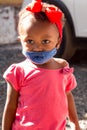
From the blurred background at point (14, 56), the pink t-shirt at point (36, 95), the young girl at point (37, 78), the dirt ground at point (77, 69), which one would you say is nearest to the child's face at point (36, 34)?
the young girl at point (37, 78)

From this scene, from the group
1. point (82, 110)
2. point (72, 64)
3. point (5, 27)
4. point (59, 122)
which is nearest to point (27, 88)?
point (59, 122)

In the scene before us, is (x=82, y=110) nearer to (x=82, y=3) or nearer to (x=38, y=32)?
(x=82, y=3)

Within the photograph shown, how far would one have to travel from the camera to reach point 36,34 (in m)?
2.30

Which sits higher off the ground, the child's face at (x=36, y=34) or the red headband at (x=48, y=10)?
the red headband at (x=48, y=10)

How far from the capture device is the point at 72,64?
751 centimetres

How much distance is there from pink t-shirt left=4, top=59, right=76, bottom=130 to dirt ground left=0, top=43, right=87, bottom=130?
2.55m

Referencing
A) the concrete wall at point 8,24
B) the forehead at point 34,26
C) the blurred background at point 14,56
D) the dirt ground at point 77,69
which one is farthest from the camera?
the concrete wall at point 8,24

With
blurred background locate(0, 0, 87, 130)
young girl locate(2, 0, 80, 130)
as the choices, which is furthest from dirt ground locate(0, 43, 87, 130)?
young girl locate(2, 0, 80, 130)

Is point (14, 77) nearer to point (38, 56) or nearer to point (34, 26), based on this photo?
point (38, 56)

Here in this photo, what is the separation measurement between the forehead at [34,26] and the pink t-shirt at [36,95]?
0.18m

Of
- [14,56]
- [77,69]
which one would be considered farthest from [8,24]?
[77,69]

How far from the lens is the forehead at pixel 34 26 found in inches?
90.4

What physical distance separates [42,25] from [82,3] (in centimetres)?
461

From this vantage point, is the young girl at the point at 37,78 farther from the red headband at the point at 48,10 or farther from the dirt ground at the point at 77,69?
the dirt ground at the point at 77,69
